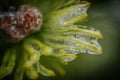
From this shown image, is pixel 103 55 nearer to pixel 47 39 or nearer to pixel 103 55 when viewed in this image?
pixel 103 55

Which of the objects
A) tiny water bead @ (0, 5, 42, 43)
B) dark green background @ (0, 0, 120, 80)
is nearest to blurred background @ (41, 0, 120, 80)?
dark green background @ (0, 0, 120, 80)

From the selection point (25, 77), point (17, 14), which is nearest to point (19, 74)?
point (25, 77)

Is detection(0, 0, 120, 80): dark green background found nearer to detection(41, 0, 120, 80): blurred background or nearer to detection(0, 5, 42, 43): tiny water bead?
detection(41, 0, 120, 80): blurred background

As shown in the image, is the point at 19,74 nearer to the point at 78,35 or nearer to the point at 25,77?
the point at 25,77

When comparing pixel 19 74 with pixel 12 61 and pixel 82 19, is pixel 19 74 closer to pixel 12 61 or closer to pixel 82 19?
pixel 12 61

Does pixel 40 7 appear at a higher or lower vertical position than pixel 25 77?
higher
